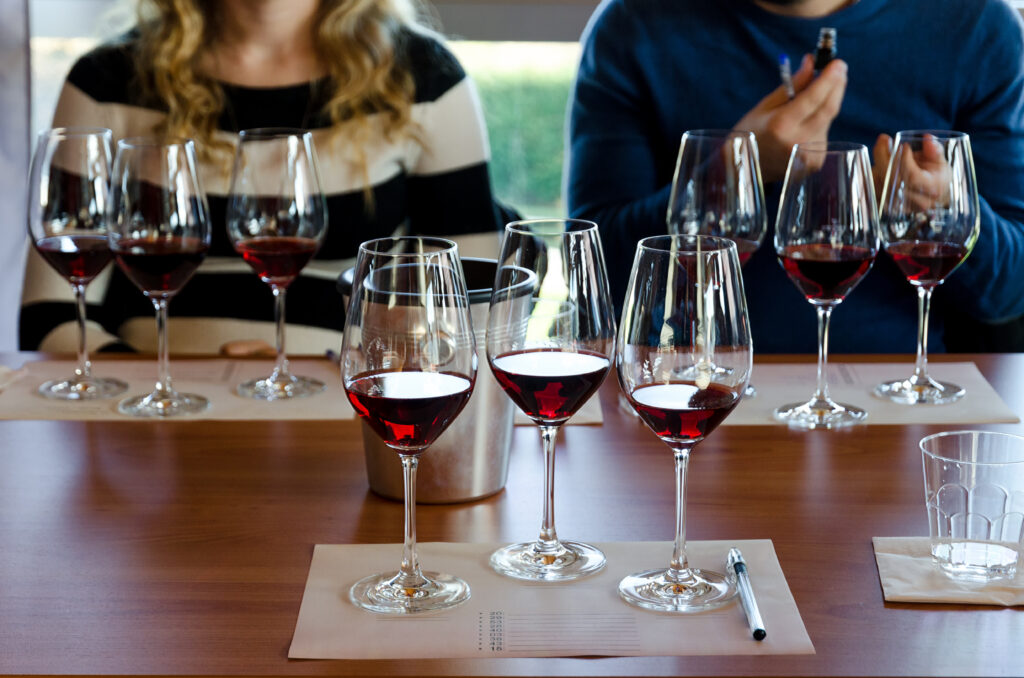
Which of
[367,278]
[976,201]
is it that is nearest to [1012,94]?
[976,201]

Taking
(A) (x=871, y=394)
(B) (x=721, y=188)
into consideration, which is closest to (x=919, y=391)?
(A) (x=871, y=394)

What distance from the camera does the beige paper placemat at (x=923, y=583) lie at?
737 millimetres

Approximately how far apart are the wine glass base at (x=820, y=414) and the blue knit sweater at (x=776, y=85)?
0.69 m

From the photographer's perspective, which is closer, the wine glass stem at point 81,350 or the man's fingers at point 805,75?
the wine glass stem at point 81,350

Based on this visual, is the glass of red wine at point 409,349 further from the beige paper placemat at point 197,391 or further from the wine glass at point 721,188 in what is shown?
the wine glass at point 721,188

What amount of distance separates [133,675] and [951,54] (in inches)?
64.2

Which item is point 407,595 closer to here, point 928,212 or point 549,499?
point 549,499

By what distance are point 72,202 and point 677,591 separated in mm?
774

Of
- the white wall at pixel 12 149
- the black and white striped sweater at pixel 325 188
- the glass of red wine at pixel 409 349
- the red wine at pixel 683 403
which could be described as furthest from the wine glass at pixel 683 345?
the white wall at pixel 12 149

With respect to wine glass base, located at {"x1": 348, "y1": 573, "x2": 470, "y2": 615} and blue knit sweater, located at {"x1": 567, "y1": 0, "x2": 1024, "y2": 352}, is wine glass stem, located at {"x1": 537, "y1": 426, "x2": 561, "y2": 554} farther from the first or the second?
blue knit sweater, located at {"x1": 567, "y1": 0, "x2": 1024, "y2": 352}

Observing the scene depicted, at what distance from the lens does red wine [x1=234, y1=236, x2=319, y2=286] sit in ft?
4.04

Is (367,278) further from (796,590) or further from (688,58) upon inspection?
(688,58)

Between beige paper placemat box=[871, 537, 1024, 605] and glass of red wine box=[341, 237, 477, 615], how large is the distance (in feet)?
0.95

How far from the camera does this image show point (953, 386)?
47.0 inches
